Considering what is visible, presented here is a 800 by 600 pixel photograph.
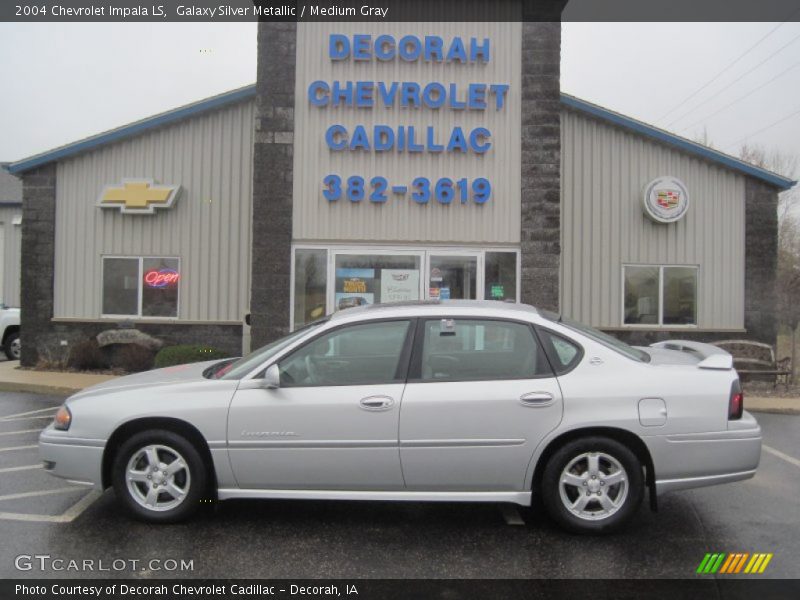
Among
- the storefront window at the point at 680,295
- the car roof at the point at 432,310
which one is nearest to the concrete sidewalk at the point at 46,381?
the car roof at the point at 432,310

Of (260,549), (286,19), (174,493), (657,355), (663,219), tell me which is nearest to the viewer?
(260,549)

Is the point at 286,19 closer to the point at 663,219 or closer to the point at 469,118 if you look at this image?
the point at 469,118

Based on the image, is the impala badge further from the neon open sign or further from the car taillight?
the neon open sign

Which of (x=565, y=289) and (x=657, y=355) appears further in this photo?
(x=565, y=289)

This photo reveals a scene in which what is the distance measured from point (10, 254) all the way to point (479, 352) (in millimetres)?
25955

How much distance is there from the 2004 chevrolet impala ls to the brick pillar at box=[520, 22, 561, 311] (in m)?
6.43

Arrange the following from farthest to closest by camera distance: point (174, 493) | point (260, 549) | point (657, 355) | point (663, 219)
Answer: point (663, 219), point (657, 355), point (174, 493), point (260, 549)

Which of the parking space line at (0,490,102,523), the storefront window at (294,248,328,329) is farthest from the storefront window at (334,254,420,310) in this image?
the parking space line at (0,490,102,523)

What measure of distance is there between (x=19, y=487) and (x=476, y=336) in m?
3.91

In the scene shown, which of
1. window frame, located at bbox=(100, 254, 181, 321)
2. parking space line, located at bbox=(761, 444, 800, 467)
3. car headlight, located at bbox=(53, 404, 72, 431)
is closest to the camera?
car headlight, located at bbox=(53, 404, 72, 431)

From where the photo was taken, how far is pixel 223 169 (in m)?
13.5

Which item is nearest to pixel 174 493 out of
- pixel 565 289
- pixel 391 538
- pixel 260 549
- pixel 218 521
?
pixel 218 521

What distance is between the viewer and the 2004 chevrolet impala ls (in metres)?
4.70

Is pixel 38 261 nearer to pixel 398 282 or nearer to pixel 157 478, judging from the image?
pixel 398 282
